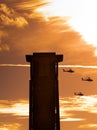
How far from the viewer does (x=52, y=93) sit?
1064 inches

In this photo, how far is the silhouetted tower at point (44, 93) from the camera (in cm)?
2683

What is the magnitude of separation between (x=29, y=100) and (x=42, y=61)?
242 centimetres

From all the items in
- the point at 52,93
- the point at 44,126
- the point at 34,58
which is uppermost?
the point at 34,58

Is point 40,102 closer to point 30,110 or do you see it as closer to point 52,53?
point 30,110

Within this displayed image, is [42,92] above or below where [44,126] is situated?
above

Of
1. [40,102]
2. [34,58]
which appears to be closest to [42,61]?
[34,58]

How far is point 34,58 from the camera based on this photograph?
26719 millimetres

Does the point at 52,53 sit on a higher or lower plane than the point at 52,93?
higher

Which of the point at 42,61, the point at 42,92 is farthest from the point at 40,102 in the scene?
the point at 42,61

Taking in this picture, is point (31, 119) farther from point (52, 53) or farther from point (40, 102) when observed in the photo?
point (52, 53)

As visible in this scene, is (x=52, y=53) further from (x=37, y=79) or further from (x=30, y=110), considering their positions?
(x=30, y=110)

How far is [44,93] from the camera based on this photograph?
27094mm

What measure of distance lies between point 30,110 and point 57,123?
1658 millimetres

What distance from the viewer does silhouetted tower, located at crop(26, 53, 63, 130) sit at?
26828mm
